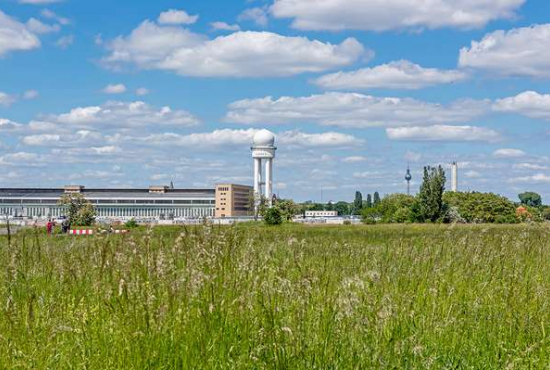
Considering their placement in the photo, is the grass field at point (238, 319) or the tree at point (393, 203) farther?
the tree at point (393, 203)

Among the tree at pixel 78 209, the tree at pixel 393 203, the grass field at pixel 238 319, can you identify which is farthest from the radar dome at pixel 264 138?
the grass field at pixel 238 319

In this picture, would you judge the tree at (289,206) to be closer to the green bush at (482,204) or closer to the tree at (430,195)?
the green bush at (482,204)

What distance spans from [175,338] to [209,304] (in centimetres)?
35

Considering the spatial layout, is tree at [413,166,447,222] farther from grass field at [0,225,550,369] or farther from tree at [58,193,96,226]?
grass field at [0,225,550,369]

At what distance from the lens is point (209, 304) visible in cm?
477

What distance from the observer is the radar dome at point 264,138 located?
18762 cm

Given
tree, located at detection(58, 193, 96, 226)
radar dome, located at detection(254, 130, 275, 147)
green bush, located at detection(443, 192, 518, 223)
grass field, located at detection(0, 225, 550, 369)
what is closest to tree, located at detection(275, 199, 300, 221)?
green bush, located at detection(443, 192, 518, 223)

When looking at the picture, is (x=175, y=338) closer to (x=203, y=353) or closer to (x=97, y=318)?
(x=203, y=353)

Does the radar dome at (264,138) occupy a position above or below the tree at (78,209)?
above

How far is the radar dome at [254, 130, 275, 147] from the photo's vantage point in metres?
188

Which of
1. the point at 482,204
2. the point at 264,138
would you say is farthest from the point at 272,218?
the point at 264,138

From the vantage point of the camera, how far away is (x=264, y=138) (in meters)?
190

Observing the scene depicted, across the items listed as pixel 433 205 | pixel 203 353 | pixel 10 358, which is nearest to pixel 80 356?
pixel 10 358

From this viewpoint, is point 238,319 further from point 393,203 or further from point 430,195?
point 393,203
